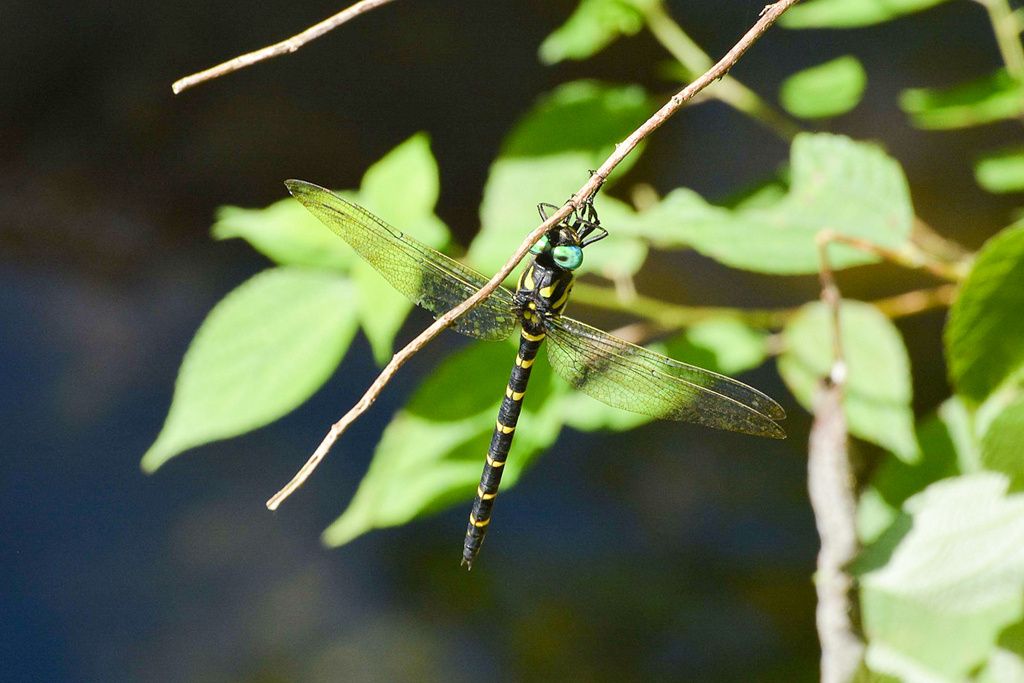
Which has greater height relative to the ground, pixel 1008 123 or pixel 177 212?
pixel 1008 123

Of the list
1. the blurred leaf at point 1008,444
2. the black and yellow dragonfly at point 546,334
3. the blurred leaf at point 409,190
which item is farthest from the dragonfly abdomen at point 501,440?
the blurred leaf at point 1008,444

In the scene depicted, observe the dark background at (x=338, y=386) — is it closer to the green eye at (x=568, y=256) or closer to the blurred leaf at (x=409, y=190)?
the blurred leaf at (x=409, y=190)

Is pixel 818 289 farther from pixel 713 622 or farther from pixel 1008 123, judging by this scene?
pixel 713 622

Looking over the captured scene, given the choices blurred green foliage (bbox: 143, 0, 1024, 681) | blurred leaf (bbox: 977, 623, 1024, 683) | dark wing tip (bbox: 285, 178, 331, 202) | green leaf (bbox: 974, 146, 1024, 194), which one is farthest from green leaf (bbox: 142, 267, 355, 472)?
green leaf (bbox: 974, 146, 1024, 194)

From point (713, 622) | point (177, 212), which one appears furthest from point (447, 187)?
point (713, 622)

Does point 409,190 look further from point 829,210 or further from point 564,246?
point 829,210
